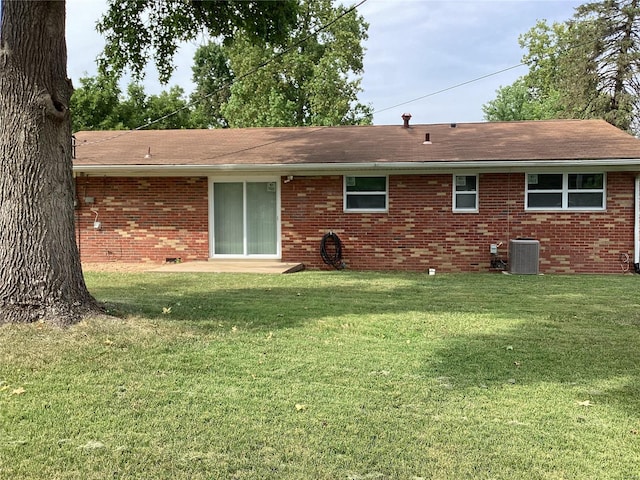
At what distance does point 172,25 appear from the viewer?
11.2m

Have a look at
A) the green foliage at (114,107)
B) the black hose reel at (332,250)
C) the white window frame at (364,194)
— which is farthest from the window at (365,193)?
the green foliage at (114,107)

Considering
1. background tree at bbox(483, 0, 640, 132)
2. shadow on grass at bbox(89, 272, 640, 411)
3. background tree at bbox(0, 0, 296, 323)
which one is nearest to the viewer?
shadow on grass at bbox(89, 272, 640, 411)

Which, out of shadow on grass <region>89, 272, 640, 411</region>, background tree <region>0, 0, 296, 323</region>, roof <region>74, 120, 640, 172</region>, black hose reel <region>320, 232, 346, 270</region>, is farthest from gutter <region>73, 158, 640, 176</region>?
background tree <region>0, 0, 296, 323</region>

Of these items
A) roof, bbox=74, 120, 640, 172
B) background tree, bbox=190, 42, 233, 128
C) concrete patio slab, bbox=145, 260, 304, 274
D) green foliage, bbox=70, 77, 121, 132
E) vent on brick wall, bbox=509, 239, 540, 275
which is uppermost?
background tree, bbox=190, 42, 233, 128

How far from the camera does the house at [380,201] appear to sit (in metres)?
12.2

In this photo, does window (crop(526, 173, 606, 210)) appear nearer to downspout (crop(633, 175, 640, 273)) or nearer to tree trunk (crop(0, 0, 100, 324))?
downspout (crop(633, 175, 640, 273))

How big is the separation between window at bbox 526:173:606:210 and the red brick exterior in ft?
0.61

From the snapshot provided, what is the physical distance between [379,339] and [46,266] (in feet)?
12.1

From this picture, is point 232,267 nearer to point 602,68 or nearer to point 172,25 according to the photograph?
point 172,25

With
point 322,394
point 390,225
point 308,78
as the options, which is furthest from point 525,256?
point 308,78

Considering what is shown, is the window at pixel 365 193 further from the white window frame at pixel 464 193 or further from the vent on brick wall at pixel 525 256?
the vent on brick wall at pixel 525 256

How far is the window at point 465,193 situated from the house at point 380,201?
23 mm

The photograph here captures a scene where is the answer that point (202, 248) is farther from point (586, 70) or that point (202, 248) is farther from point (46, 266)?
point (586, 70)

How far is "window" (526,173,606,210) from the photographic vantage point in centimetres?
1222
